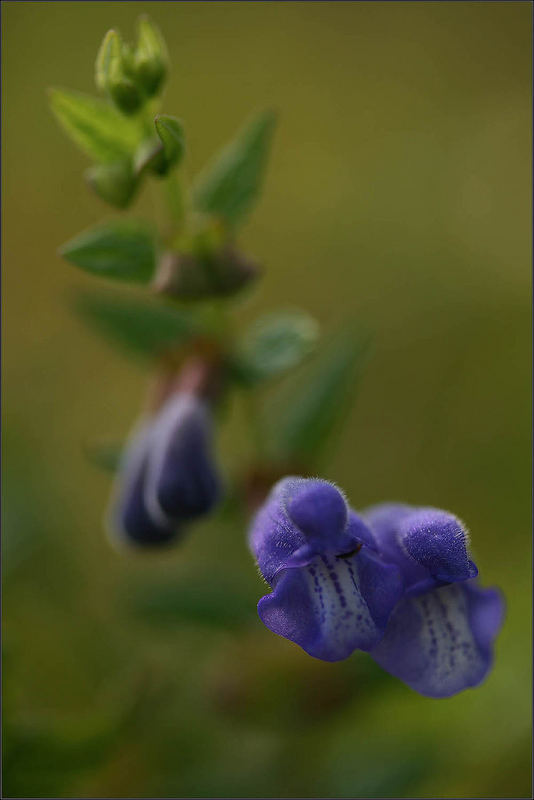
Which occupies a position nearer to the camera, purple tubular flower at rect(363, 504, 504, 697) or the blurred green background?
purple tubular flower at rect(363, 504, 504, 697)

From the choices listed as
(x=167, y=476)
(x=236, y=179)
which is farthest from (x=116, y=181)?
(x=167, y=476)

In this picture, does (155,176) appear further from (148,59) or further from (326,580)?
(326,580)

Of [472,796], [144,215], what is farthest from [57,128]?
[472,796]

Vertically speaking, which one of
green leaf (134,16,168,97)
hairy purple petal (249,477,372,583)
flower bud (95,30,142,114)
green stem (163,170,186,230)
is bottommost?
hairy purple petal (249,477,372,583)

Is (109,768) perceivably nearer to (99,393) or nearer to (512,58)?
(99,393)

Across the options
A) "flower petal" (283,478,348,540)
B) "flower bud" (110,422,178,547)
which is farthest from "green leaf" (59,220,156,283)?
"flower petal" (283,478,348,540)

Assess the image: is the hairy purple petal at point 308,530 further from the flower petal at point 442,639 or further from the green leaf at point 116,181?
the green leaf at point 116,181

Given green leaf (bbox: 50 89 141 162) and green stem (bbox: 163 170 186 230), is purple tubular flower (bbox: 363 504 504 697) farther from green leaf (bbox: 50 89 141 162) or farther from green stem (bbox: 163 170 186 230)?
green leaf (bbox: 50 89 141 162)

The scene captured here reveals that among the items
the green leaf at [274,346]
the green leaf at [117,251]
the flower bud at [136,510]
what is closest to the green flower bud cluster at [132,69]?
the green leaf at [117,251]
